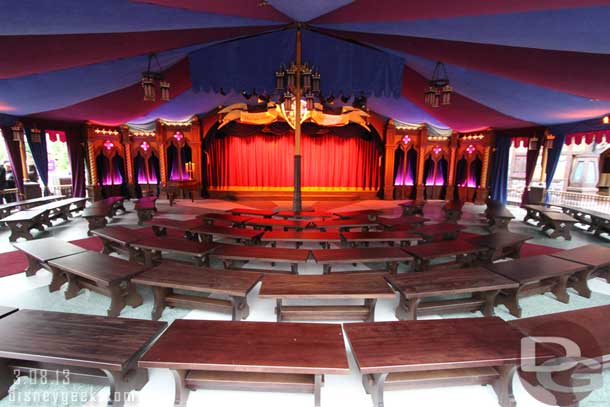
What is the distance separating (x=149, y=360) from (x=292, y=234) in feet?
8.09

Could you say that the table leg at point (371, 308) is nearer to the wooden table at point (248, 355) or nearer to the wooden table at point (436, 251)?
the wooden table at point (248, 355)

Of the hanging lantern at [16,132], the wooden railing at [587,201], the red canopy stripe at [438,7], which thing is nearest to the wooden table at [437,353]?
the red canopy stripe at [438,7]

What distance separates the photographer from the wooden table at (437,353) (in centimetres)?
141

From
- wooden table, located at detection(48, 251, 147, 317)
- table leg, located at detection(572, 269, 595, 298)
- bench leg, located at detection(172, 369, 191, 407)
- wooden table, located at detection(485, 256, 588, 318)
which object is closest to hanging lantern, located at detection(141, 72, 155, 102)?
wooden table, located at detection(48, 251, 147, 317)

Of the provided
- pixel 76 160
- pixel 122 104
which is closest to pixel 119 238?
pixel 122 104

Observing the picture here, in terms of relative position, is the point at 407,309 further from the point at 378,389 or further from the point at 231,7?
the point at 231,7

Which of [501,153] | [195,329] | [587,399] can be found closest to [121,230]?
[195,329]

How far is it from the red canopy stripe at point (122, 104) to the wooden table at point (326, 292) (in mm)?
5251

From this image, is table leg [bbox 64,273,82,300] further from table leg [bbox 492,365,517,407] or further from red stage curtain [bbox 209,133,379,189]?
red stage curtain [bbox 209,133,379,189]

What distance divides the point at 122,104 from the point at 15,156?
3.38 meters

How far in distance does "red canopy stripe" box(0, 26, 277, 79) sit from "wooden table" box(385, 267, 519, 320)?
165 inches

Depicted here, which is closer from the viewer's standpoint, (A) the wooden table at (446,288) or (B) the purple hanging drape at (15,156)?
(A) the wooden table at (446,288)

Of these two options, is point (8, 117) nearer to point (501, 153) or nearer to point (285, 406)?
point (285, 406)

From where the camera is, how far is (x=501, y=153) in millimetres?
9516
